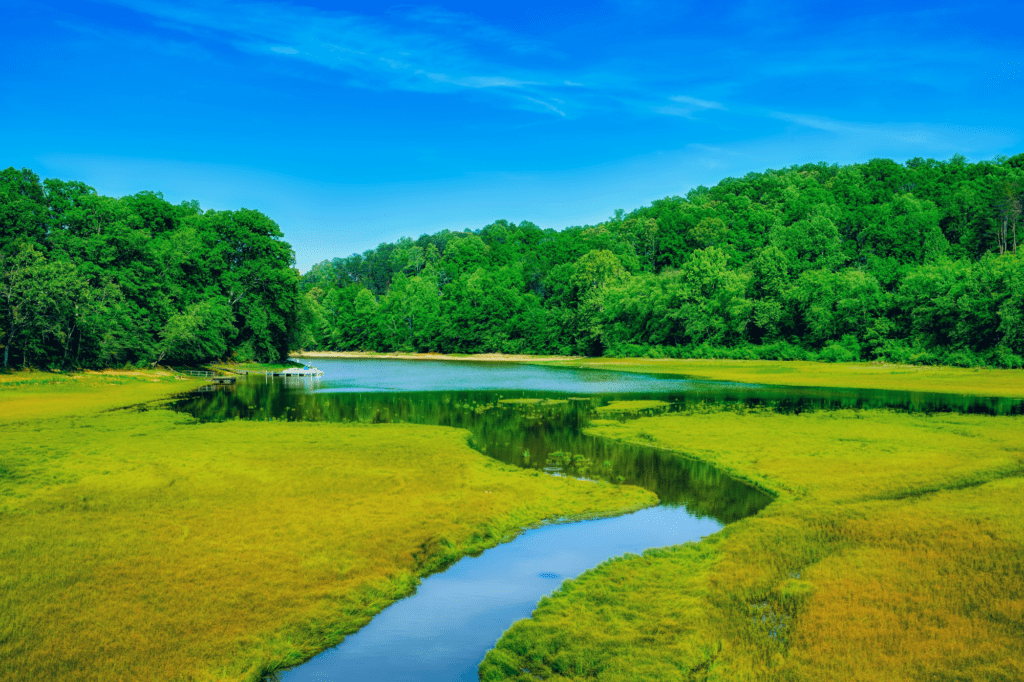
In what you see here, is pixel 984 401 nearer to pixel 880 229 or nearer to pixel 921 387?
pixel 921 387

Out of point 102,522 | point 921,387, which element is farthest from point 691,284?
point 102,522

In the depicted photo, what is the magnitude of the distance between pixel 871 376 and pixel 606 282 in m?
66.3

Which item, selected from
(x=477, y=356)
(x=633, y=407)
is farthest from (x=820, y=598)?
(x=477, y=356)

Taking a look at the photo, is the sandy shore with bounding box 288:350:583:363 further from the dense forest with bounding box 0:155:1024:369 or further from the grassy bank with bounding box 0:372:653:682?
the grassy bank with bounding box 0:372:653:682

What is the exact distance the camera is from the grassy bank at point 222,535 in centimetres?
812

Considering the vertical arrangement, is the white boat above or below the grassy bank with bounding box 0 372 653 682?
below

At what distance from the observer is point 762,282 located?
311 feet

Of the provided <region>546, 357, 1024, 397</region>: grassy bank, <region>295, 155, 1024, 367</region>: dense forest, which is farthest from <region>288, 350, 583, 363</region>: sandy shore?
<region>546, 357, 1024, 397</region>: grassy bank

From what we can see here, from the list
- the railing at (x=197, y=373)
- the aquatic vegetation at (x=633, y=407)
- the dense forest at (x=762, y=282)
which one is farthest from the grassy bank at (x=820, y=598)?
the dense forest at (x=762, y=282)

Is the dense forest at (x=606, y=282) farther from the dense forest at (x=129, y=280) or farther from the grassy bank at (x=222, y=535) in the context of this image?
the grassy bank at (x=222, y=535)

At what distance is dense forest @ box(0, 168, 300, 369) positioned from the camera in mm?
47812

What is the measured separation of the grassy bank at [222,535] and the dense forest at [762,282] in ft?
208

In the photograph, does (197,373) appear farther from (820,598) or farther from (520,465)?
(820,598)

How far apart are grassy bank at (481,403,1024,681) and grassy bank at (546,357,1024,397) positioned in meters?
33.8
